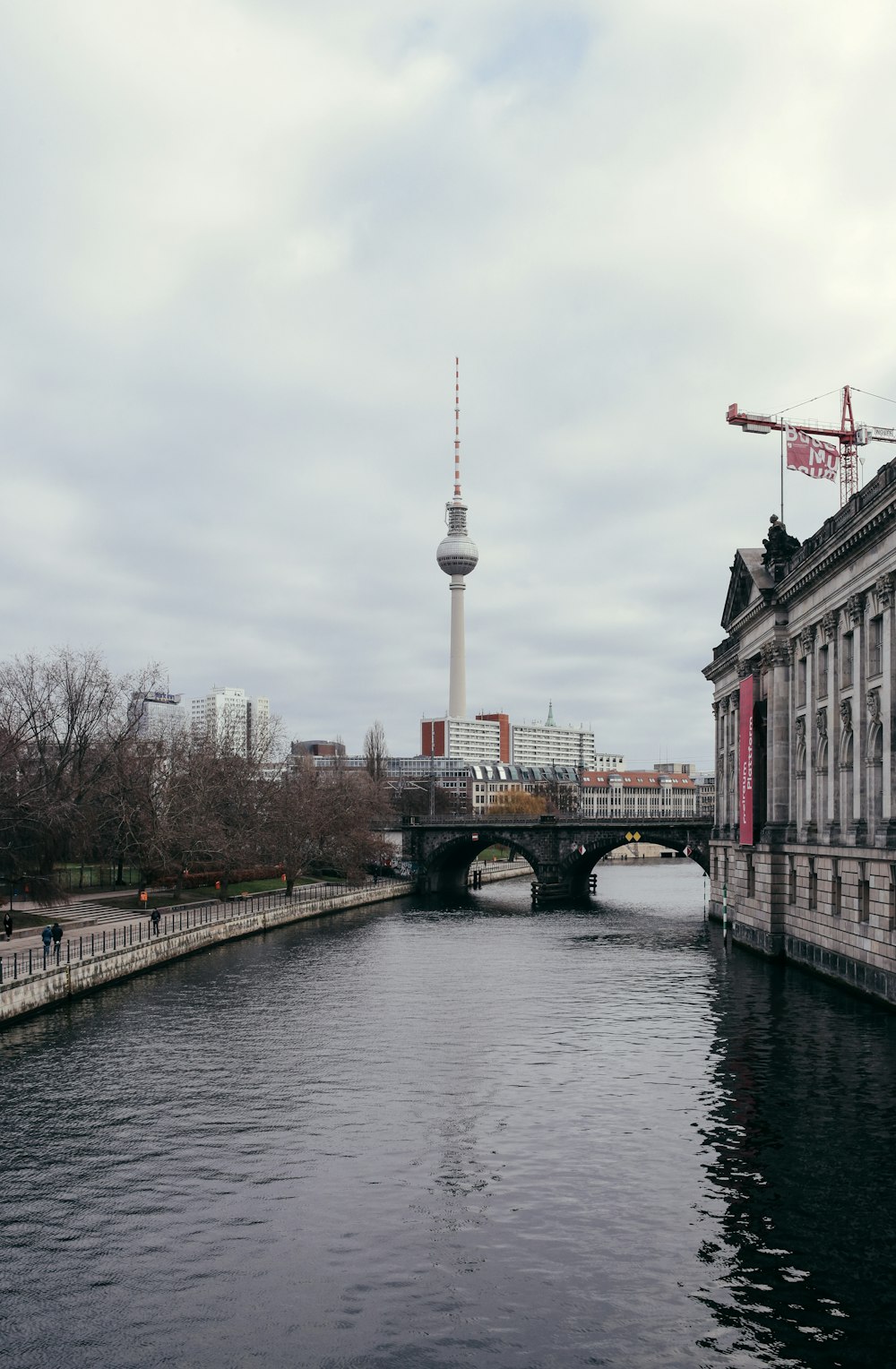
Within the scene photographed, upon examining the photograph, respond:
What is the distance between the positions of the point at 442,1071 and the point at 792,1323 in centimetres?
2223

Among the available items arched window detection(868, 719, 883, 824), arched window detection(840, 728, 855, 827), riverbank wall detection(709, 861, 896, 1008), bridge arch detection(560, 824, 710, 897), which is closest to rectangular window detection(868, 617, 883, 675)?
arched window detection(868, 719, 883, 824)

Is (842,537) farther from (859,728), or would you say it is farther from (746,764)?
(746,764)

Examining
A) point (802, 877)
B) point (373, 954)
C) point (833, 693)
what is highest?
point (833, 693)

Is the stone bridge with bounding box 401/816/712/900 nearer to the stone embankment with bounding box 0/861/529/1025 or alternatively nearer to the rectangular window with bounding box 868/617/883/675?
the stone embankment with bounding box 0/861/529/1025

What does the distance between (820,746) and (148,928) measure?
1789 inches

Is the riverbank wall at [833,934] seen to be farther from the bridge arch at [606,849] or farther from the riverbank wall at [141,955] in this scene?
the bridge arch at [606,849]

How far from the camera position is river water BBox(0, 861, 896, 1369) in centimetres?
2305

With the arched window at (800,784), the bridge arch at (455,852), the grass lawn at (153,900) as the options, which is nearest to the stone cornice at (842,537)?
the arched window at (800,784)

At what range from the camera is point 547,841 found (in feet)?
473

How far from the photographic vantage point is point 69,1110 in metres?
38.6

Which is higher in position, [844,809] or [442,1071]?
[844,809]

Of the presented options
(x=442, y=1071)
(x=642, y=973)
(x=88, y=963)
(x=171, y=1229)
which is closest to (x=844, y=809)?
(x=642, y=973)

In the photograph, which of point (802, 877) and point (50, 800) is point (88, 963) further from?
point (802, 877)

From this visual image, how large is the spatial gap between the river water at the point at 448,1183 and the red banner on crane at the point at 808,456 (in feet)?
113
